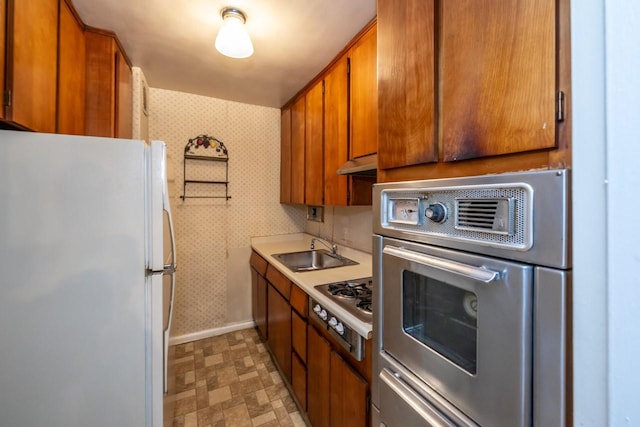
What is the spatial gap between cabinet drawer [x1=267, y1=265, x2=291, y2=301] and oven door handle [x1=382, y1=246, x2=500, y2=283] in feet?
3.80

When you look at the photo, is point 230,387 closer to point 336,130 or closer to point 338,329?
point 338,329

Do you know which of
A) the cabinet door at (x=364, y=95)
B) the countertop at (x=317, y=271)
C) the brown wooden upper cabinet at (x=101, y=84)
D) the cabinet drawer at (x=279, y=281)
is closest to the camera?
the countertop at (x=317, y=271)

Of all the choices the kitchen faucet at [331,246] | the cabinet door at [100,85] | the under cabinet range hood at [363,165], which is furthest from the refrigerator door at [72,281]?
the kitchen faucet at [331,246]

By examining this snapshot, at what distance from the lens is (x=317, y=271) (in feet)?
6.01

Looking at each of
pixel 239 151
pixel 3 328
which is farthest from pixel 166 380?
pixel 239 151

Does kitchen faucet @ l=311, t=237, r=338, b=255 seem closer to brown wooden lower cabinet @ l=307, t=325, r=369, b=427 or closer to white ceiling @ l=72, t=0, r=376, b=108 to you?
brown wooden lower cabinet @ l=307, t=325, r=369, b=427

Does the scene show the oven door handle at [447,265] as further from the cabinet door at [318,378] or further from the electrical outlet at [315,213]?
the electrical outlet at [315,213]

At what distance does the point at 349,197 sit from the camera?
1772 mm

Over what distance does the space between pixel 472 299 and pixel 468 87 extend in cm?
49

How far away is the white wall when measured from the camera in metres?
0.35

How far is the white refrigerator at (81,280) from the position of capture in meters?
1.02

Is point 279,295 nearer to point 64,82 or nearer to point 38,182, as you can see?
point 38,182

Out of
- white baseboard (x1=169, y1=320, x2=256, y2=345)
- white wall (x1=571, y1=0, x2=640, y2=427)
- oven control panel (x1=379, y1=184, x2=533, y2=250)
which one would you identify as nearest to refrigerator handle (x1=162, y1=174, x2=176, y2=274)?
oven control panel (x1=379, y1=184, x2=533, y2=250)

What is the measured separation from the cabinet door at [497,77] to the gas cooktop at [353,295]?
0.75 meters
